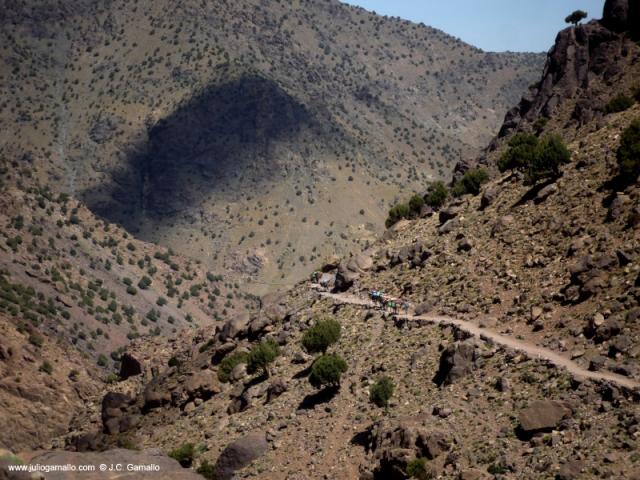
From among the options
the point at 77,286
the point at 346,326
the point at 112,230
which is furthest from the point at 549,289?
the point at 112,230

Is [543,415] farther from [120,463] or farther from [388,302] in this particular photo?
[388,302]

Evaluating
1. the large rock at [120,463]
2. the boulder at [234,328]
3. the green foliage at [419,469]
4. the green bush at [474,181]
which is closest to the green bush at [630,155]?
the green bush at [474,181]

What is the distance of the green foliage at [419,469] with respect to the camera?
35.9m

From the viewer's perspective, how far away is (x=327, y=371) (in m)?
48.5

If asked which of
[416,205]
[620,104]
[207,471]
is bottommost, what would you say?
[207,471]

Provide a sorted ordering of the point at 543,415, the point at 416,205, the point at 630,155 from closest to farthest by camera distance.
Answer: the point at 543,415 → the point at 630,155 → the point at 416,205

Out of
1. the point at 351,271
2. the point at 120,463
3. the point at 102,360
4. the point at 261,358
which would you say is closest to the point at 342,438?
the point at 261,358

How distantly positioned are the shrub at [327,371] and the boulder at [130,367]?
94.1 ft

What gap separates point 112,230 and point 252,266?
3444 cm

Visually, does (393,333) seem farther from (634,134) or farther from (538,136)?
(538,136)

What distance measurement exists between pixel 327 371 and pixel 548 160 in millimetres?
22794

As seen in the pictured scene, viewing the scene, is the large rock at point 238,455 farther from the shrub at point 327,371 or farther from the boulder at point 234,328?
the boulder at point 234,328

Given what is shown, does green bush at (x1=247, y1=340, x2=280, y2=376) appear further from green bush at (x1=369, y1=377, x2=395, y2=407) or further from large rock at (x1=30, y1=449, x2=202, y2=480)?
large rock at (x1=30, y1=449, x2=202, y2=480)

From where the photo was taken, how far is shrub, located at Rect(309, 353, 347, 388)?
48625 mm
